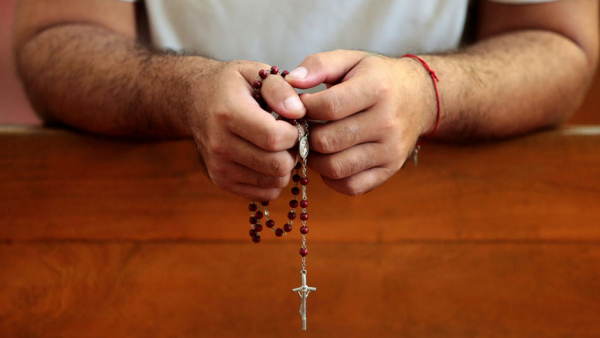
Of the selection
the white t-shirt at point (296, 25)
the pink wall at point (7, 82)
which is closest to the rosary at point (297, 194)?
the white t-shirt at point (296, 25)

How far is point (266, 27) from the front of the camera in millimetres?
956

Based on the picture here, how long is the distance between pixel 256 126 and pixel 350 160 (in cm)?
12

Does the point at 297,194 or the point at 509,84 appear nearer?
the point at 297,194

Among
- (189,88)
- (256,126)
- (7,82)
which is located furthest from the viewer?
(7,82)

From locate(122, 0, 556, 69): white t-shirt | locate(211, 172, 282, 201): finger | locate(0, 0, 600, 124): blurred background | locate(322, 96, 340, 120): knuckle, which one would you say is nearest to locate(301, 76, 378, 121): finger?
locate(322, 96, 340, 120): knuckle

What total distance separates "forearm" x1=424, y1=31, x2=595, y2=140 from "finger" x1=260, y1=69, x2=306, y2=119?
240 mm

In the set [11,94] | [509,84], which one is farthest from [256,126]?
[11,94]

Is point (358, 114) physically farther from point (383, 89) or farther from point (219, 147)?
point (219, 147)

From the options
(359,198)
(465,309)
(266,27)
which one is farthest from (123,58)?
(465,309)

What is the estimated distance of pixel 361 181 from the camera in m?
Result: 0.58

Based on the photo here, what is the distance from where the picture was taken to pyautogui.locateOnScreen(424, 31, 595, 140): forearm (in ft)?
2.29

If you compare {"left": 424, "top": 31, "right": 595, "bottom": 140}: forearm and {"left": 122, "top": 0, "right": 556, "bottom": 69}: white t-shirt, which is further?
{"left": 122, "top": 0, "right": 556, "bottom": 69}: white t-shirt

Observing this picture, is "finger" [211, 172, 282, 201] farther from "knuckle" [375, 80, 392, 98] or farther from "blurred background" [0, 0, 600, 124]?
"blurred background" [0, 0, 600, 124]

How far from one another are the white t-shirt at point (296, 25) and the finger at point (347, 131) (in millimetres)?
452
